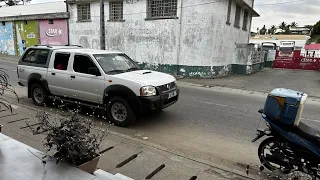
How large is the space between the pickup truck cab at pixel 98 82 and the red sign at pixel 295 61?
21628 millimetres

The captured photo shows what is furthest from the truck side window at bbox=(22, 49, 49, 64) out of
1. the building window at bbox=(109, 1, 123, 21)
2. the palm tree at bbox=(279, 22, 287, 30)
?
the palm tree at bbox=(279, 22, 287, 30)

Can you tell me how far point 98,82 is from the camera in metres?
5.96

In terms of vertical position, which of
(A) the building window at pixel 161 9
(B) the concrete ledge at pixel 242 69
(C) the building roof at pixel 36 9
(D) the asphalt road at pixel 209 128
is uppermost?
(C) the building roof at pixel 36 9

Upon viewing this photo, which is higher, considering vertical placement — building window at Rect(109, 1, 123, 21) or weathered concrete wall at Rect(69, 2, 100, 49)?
building window at Rect(109, 1, 123, 21)

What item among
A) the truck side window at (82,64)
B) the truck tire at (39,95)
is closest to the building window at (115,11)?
the truck tire at (39,95)

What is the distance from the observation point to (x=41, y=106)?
289 inches

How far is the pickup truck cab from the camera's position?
18.2 ft

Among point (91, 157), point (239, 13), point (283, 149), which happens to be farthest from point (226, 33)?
point (91, 157)

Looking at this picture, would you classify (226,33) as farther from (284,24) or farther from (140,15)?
(284,24)

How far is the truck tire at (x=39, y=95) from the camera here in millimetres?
7119

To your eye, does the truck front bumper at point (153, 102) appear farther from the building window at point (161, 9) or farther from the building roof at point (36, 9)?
the building roof at point (36, 9)

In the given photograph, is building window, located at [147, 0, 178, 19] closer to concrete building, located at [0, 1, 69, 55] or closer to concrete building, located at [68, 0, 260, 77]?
concrete building, located at [68, 0, 260, 77]

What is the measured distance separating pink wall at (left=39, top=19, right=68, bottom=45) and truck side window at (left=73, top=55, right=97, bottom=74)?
16071mm

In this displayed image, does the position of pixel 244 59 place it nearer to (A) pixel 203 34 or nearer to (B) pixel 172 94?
(A) pixel 203 34
